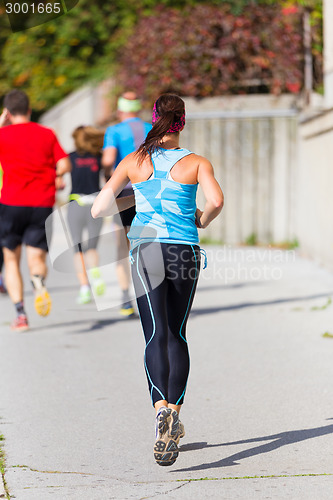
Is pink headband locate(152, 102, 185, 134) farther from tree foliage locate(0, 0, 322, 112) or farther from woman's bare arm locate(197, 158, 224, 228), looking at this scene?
tree foliage locate(0, 0, 322, 112)

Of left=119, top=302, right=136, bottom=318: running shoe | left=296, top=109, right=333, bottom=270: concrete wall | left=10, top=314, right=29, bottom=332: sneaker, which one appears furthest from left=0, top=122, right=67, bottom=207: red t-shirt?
left=296, top=109, right=333, bottom=270: concrete wall

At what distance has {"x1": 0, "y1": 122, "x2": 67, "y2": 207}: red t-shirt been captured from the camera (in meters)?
8.05

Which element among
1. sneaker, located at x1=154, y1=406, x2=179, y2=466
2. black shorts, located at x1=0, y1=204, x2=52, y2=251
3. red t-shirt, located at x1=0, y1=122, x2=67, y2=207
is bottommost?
sneaker, located at x1=154, y1=406, x2=179, y2=466

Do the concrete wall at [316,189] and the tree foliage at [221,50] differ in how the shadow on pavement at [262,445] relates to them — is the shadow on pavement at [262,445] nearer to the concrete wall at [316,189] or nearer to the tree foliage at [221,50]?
the concrete wall at [316,189]

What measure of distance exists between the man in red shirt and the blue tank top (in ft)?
11.5

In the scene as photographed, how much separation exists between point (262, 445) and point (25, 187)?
4.01 m

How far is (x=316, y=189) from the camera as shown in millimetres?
12711

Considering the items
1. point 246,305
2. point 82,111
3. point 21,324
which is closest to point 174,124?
point 21,324

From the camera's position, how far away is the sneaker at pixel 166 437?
4.38 meters

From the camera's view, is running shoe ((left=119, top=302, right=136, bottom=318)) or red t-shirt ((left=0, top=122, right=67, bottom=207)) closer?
red t-shirt ((left=0, top=122, right=67, bottom=207))

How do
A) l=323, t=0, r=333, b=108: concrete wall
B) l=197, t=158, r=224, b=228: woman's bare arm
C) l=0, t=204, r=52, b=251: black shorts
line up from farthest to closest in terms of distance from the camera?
l=323, t=0, r=333, b=108: concrete wall
l=0, t=204, r=52, b=251: black shorts
l=197, t=158, r=224, b=228: woman's bare arm

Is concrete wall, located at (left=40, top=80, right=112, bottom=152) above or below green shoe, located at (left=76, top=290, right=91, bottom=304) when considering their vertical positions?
above

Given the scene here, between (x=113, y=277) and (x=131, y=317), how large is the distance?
2700mm

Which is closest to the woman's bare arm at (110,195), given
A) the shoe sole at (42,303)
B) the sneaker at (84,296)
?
the shoe sole at (42,303)
